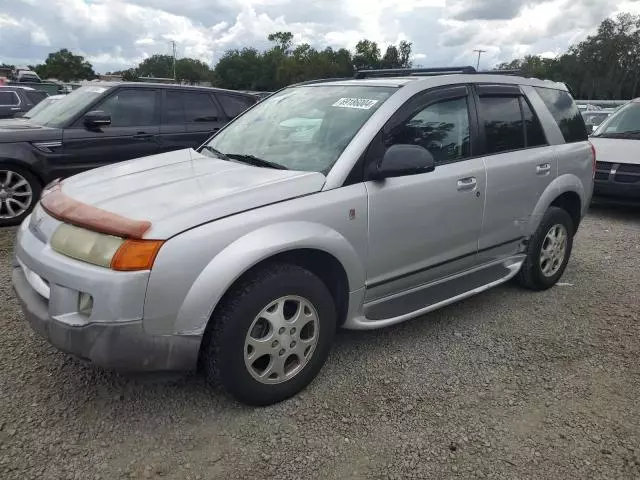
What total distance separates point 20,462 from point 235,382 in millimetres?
972

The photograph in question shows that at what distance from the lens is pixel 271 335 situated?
268 centimetres

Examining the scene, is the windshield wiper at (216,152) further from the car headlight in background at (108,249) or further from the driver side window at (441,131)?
the car headlight in background at (108,249)

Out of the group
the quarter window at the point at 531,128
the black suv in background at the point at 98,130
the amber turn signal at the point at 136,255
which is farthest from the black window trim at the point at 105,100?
the amber turn signal at the point at 136,255

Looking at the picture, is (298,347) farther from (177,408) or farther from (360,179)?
(360,179)

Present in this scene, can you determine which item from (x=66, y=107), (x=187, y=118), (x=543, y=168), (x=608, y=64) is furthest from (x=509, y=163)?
(x=608, y=64)

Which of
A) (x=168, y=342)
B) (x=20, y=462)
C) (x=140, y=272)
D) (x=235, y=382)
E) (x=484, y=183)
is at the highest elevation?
(x=484, y=183)

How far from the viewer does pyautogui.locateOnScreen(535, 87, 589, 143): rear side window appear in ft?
14.5

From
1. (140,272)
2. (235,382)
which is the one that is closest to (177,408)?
(235,382)

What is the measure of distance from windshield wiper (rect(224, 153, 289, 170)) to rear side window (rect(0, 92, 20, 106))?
1054cm

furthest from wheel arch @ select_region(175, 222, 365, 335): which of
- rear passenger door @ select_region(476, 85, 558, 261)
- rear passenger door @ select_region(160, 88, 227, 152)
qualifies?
rear passenger door @ select_region(160, 88, 227, 152)

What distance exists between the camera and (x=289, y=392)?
9.28 ft

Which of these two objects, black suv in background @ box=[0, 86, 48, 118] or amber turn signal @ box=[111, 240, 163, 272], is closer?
amber turn signal @ box=[111, 240, 163, 272]

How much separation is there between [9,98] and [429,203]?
11775 mm

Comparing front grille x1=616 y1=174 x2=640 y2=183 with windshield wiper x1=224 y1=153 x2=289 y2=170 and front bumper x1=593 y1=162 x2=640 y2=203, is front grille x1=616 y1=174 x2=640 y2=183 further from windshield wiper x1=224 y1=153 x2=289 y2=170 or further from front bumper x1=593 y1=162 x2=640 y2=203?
windshield wiper x1=224 y1=153 x2=289 y2=170
